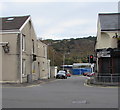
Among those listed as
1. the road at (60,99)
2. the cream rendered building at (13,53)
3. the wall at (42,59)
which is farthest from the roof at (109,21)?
the road at (60,99)

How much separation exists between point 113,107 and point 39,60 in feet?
81.3

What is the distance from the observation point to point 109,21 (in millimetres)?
27391

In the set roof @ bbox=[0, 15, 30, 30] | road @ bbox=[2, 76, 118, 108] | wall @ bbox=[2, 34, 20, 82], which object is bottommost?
road @ bbox=[2, 76, 118, 108]

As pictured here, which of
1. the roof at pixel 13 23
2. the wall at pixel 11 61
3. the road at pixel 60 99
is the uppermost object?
the roof at pixel 13 23

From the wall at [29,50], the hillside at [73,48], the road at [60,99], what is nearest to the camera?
the road at [60,99]

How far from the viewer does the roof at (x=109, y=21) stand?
84.7ft

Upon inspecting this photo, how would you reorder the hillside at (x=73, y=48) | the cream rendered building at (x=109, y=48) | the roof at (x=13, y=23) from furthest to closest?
1. the hillside at (x=73, y=48)
2. the roof at (x=13, y=23)
3. the cream rendered building at (x=109, y=48)

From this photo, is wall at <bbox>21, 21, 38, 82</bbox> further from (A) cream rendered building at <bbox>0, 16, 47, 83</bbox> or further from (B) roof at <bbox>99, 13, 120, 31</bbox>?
(B) roof at <bbox>99, 13, 120, 31</bbox>

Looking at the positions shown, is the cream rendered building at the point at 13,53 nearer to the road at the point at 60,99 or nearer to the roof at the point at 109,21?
the roof at the point at 109,21

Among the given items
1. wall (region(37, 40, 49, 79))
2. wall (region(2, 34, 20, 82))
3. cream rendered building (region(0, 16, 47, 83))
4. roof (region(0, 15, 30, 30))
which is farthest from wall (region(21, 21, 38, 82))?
wall (region(37, 40, 49, 79))

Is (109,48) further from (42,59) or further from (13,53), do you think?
(42,59)

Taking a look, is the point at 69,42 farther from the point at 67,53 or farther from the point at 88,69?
the point at 88,69

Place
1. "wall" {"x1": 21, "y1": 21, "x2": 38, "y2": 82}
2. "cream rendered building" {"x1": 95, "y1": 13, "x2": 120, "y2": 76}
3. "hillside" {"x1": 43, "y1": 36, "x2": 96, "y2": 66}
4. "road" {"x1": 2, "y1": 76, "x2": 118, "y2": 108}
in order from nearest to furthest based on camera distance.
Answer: "road" {"x1": 2, "y1": 76, "x2": 118, "y2": 108} → "cream rendered building" {"x1": 95, "y1": 13, "x2": 120, "y2": 76} → "wall" {"x1": 21, "y1": 21, "x2": 38, "y2": 82} → "hillside" {"x1": 43, "y1": 36, "x2": 96, "y2": 66}

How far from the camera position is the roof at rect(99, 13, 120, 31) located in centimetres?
2583
